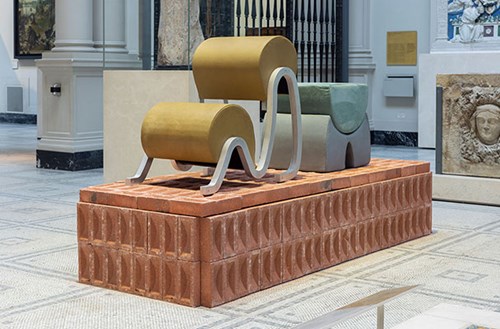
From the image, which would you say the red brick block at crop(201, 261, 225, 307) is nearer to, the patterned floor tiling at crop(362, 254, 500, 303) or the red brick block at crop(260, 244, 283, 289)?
the red brick block at crop(260, 244, 283, 289)

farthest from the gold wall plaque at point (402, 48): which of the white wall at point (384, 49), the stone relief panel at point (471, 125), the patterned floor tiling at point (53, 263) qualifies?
the patterned floor tiling at point (53, 263)

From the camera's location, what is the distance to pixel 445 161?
8742mm

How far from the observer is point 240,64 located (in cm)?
523

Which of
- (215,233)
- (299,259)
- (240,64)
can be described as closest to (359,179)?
(299,259)

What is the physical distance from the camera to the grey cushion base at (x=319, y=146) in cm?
594

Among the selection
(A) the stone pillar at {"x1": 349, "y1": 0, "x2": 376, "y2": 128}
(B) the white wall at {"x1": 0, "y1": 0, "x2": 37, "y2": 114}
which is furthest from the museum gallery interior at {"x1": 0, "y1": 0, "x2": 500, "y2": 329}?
(B) the white wall at {"x1": 0, "y1": 0, "x2": 37, "y2": 114}

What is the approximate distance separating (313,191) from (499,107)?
3.53 m

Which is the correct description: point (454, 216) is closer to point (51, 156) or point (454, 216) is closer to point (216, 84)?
point (216, 84)

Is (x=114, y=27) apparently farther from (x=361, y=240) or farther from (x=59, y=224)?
(x=361, y=240)

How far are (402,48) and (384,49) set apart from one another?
39 cm

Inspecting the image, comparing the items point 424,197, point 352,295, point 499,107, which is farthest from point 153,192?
point 499,107

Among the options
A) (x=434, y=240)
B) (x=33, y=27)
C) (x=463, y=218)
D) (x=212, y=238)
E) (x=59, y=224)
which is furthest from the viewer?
(x=33, y=27)

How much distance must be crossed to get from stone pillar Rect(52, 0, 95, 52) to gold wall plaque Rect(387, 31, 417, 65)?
18.8 ft

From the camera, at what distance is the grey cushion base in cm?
594
